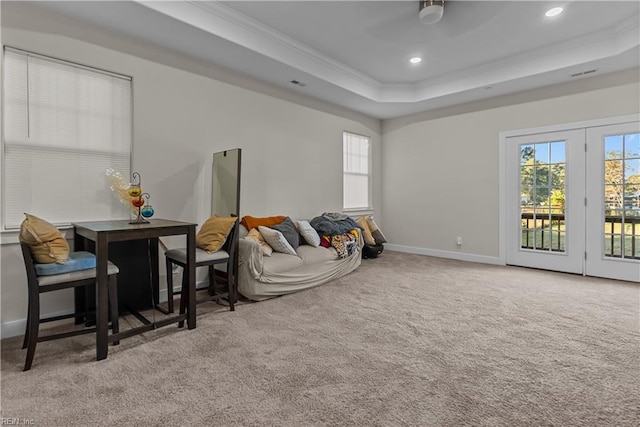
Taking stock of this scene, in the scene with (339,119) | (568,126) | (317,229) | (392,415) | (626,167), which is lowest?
(392,415)

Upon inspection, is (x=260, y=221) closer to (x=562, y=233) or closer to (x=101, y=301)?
(x=101, y=301)

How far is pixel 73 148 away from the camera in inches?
117

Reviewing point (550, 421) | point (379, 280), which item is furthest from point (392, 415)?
point (379, 280)

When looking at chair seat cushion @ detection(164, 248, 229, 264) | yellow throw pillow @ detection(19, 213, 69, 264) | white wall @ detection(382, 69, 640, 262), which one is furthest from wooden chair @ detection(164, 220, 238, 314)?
white wall @ detection(382, 69, 640, 262)

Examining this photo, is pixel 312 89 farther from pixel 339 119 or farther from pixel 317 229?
pixel 317 229

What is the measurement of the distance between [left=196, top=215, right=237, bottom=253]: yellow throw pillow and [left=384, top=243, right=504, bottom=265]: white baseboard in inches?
161

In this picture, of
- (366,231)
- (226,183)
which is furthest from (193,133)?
(366,231)

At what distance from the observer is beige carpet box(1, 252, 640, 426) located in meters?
1.67

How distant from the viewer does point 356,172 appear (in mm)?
6297

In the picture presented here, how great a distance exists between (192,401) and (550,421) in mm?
→ 1846

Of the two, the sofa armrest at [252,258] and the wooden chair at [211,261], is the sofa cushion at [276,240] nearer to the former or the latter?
the sofa armrest at [252,258]

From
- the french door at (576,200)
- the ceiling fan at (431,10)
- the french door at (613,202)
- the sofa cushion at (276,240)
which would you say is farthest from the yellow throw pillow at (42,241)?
the french door at (613,202)

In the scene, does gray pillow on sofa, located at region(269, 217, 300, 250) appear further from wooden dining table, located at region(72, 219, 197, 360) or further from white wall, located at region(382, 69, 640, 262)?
white wall, located at region(382, 69, 640, 262)

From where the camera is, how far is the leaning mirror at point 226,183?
3.38 m
